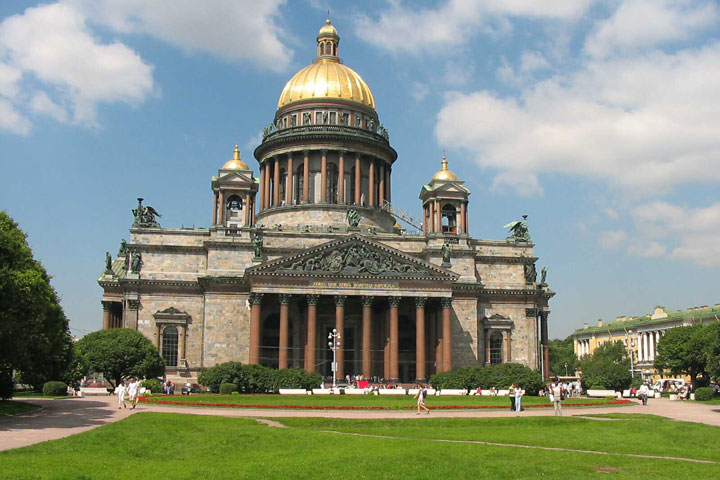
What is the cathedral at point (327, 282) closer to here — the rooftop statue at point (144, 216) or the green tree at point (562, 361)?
the rooftop statue at point (144, 216)

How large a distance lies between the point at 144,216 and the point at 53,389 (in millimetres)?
25808

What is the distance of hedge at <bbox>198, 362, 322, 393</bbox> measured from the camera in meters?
57.8

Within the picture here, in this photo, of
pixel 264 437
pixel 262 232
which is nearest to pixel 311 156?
pixel 262 232

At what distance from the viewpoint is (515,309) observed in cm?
8075

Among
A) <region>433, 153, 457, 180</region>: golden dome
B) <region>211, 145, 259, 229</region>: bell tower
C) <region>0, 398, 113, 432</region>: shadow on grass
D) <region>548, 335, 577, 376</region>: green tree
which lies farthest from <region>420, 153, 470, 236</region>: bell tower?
<region>548, 335, 577, 376</region>: green tree

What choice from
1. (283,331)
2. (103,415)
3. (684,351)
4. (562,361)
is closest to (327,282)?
(283,331)

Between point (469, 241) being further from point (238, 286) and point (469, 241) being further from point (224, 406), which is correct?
point (224, 406)

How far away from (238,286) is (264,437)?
48.1 metres

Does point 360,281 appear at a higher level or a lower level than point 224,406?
higher

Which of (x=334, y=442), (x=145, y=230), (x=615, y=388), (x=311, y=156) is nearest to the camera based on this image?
(x=334, y=442)

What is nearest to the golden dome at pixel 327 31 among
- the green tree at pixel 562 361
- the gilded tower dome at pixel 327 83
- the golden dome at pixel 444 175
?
the gilded tower dome at pixel 327 83

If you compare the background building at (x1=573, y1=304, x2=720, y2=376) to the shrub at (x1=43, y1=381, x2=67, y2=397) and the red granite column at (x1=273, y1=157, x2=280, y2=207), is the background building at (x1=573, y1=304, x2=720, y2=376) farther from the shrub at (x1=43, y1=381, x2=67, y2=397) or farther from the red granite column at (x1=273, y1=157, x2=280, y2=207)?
the shrub at (x1=43, y1=381, x2=67, y2=397)

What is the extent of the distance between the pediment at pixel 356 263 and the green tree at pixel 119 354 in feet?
38.1

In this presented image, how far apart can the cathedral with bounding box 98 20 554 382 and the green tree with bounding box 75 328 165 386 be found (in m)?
9.22
